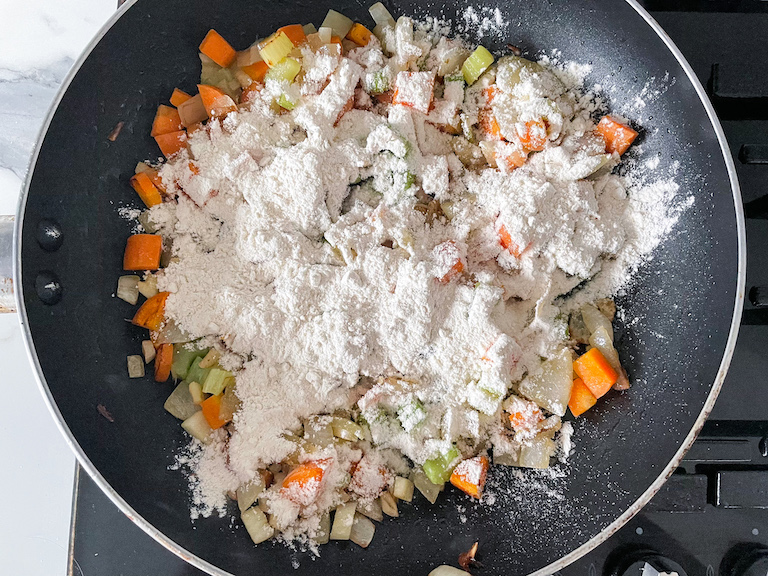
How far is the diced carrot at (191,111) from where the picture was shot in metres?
1.38

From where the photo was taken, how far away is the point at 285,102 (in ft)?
4.46

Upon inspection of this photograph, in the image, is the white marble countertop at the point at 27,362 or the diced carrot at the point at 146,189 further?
the white marble countertop at the point at 27,362

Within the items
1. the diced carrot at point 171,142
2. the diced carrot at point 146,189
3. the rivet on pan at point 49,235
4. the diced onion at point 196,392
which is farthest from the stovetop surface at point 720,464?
the diced carrot at point 171,142

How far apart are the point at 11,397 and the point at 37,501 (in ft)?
1.01

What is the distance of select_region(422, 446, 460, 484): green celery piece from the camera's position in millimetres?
1278

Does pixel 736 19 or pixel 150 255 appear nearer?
pixel 150 255

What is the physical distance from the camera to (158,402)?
1.32 metres

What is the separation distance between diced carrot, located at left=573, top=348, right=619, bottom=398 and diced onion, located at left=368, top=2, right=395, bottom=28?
0.95 meters

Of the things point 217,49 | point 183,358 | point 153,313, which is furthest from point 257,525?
point 217,49

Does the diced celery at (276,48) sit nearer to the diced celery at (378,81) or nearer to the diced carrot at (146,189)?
the diced celery at (378,81)

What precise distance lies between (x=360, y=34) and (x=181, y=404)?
1.02m

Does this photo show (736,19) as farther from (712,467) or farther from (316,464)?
(316,464)

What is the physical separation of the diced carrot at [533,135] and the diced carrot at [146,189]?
877 millimetres

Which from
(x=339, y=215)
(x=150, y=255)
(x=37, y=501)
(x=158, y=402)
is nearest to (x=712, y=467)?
(x=339, y=215)
